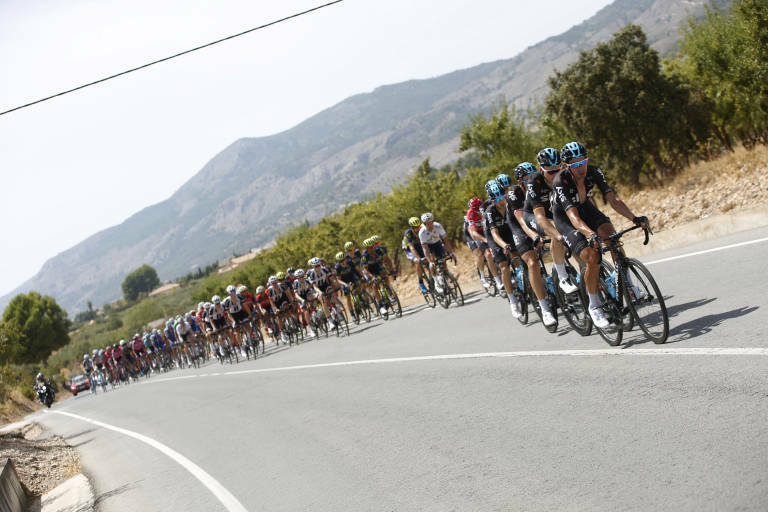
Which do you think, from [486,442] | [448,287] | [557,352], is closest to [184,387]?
[448,287]

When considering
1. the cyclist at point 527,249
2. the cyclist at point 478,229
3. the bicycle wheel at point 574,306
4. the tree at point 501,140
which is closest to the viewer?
the bicycle wheel at point 574,306

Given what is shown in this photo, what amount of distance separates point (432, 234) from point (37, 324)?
11070 centimetres

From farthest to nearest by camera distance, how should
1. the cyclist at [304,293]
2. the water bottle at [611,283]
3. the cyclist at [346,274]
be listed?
the cyclist at [304,293] → the cyclist at [346,274] → the water bottle at [611,283]

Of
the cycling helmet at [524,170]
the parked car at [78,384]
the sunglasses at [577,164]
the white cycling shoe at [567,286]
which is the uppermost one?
the cycling helmet at [524,170]

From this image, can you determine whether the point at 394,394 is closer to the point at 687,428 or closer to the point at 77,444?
the point at 687,428

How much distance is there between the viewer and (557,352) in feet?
27.0

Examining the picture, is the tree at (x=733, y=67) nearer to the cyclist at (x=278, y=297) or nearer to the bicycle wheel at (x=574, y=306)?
the bicycle wheel at (x=574, y=306)

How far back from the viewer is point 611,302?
718 cm

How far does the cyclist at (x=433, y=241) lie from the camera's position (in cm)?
1565

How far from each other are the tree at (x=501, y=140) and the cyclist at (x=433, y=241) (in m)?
13.6

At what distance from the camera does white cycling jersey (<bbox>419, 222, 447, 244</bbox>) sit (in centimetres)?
1571

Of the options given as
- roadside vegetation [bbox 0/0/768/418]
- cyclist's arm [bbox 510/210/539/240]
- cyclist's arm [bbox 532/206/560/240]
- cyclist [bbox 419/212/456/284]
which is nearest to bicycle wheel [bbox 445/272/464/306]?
cyclist [bbox 419/212/456/284]

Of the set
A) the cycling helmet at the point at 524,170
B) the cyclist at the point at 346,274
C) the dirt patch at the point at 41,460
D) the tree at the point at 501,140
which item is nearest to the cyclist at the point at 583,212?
the cycling helmet at the point at 524,170

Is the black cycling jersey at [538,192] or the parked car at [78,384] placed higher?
the black cycling jersey at [538,192]
